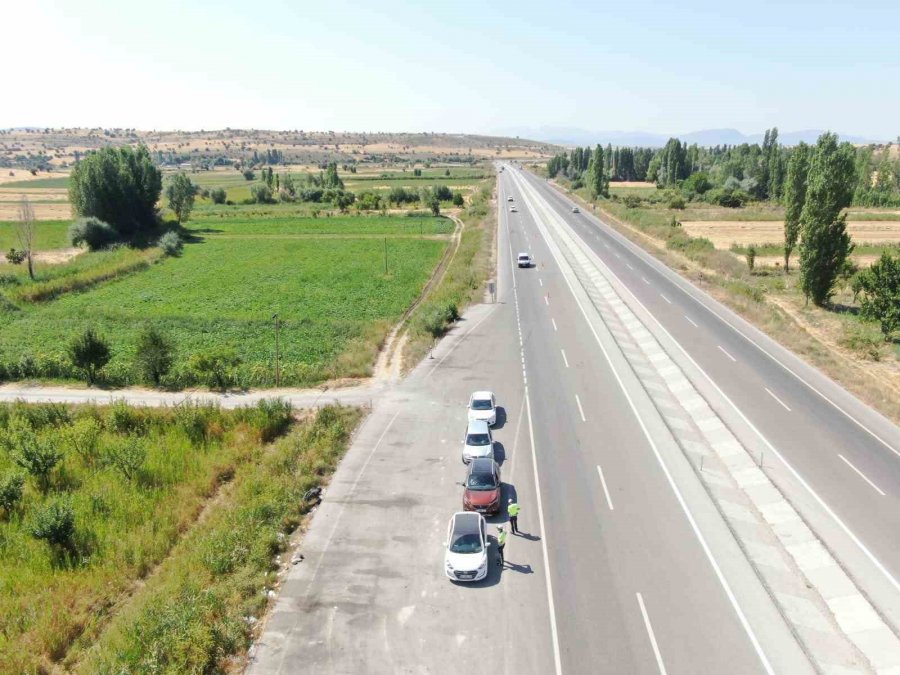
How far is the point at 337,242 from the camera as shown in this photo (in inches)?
3369

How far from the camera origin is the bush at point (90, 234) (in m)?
78.7

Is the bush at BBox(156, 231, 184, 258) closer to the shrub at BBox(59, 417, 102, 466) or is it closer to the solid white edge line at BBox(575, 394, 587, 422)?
the shrub at BBox(59, 417, 102, 466)

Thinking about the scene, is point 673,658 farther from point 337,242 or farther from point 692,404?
point 337,242

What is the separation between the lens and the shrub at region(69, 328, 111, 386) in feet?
112

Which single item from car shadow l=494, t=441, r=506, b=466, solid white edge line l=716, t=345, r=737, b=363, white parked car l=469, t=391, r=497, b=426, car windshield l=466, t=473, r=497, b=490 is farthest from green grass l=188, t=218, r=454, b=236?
car windshield l=466, t=473, r=497, b=490

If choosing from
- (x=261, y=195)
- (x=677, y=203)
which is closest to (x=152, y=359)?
(x=261, y=195)

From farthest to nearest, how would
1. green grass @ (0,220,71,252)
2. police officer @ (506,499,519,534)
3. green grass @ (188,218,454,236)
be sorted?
green grass @ (188,218,454,236)
green grass @ (0,220,71,252)
police officer @ (506,499,519,534)

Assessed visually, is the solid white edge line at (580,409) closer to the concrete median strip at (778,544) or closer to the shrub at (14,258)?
the concrete median strip at (778,544)

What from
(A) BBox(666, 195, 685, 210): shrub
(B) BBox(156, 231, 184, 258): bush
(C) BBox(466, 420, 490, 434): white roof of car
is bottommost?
(C) BBox(466, 420, 490, 434): white roof of car

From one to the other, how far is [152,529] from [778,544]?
73.4 feet

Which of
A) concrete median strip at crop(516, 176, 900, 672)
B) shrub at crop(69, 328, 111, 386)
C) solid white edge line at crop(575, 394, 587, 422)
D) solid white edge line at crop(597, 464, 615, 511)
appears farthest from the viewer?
shrub at crop(69, 328, 111, 386)

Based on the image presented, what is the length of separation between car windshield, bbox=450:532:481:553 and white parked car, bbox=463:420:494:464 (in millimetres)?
5579

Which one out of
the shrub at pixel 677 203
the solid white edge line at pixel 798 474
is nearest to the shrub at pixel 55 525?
the solid white edge line at pixel 798 474

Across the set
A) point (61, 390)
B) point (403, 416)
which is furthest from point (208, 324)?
point (403, 416)
